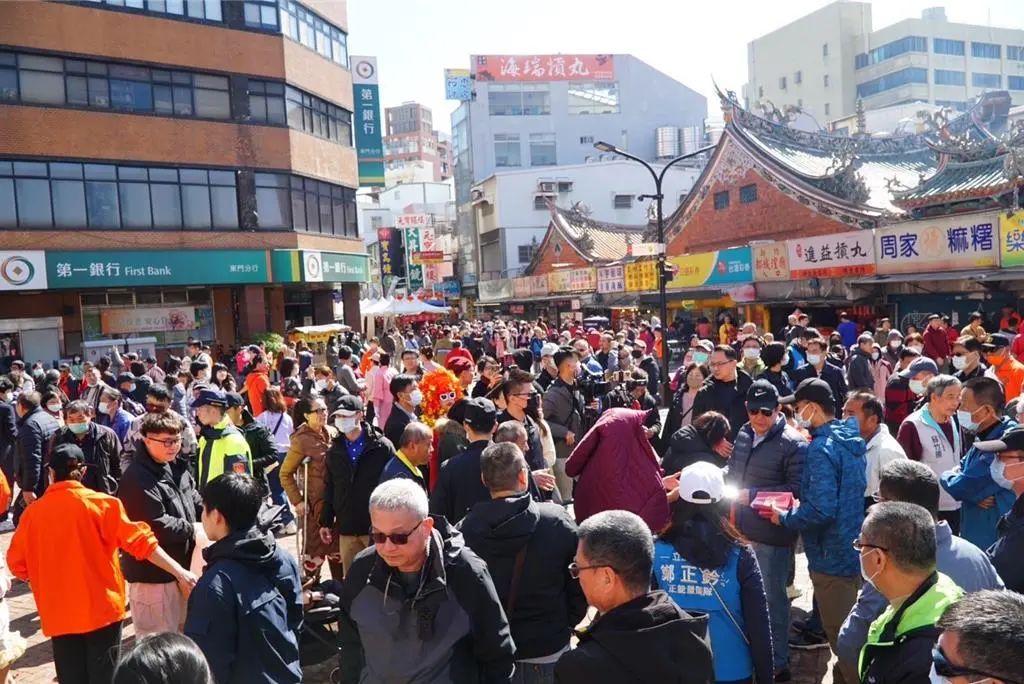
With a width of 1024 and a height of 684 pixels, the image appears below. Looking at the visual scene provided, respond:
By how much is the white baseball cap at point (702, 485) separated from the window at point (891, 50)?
212ft

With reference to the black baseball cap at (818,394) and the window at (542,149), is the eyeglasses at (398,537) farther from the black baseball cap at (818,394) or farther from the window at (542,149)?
the window at (542,149)

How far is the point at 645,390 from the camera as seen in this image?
8211mm

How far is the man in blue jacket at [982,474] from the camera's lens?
4266mm

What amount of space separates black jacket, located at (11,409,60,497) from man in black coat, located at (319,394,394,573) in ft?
12.3

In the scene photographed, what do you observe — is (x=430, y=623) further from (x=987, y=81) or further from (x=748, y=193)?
(x=987, y=81)

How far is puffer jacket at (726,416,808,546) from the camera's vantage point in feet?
15.1

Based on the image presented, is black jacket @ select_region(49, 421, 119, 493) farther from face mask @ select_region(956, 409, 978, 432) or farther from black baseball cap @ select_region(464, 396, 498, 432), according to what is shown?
face mask @ select_region(956, 409, 978, 432)

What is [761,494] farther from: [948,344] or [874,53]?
[874,53]

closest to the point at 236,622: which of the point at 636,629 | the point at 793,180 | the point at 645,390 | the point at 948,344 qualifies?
the point at 636,629

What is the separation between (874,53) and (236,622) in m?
67.5

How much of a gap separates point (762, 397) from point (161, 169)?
923 inches

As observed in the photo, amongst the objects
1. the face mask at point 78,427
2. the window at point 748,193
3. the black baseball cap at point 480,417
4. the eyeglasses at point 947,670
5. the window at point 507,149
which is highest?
the window at point 507,149

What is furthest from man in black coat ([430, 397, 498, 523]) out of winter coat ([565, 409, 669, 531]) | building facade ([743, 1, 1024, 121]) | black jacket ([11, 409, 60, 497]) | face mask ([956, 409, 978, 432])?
building facade ([743, 1, 1024, 121])

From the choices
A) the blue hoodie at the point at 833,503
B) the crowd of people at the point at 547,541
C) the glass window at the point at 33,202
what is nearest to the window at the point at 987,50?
the crowd of people at the point at 547,541
